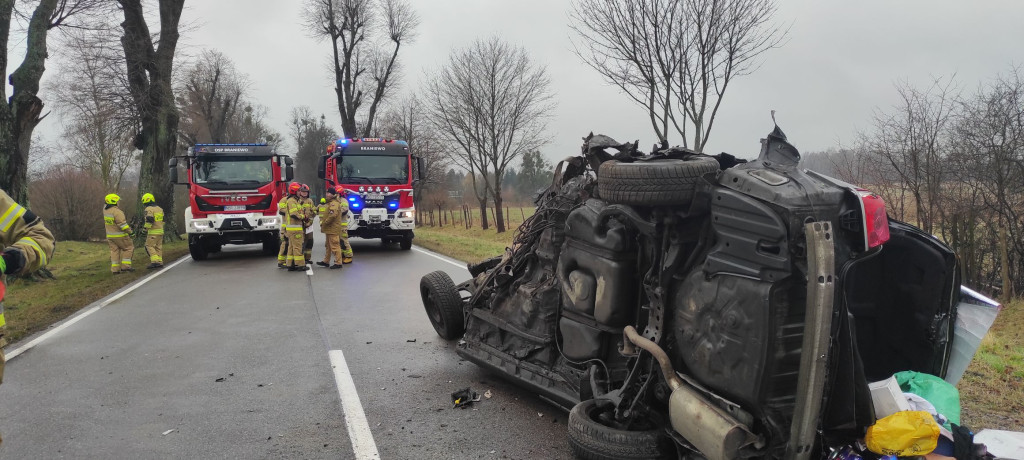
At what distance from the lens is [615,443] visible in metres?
Result: 3.02

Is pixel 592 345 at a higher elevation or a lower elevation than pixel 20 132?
lower

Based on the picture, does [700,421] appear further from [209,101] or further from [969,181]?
[209,101]

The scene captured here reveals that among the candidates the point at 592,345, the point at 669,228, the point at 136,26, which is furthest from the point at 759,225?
the point at 136,26

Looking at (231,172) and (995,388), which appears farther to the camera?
(231,172)

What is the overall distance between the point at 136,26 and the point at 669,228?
67.5 feet

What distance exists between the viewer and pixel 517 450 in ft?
11.4

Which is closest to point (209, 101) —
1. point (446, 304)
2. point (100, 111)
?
point (100, 111)

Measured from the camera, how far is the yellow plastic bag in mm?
2447

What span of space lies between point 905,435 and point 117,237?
14.0 meters

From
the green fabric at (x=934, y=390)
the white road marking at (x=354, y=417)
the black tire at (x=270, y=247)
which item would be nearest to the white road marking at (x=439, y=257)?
the black tire at (x=270, y=247)

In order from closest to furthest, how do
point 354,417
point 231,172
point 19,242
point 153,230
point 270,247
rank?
point 19,242, point 354,417, point 153,230, point 231,172, point 270,247

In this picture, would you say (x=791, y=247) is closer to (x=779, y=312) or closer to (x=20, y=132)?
(x=779, y=312)

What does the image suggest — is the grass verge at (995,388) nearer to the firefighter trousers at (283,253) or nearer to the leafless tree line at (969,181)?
the leafless tree line at (969,181)

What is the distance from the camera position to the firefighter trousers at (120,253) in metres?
12.5
